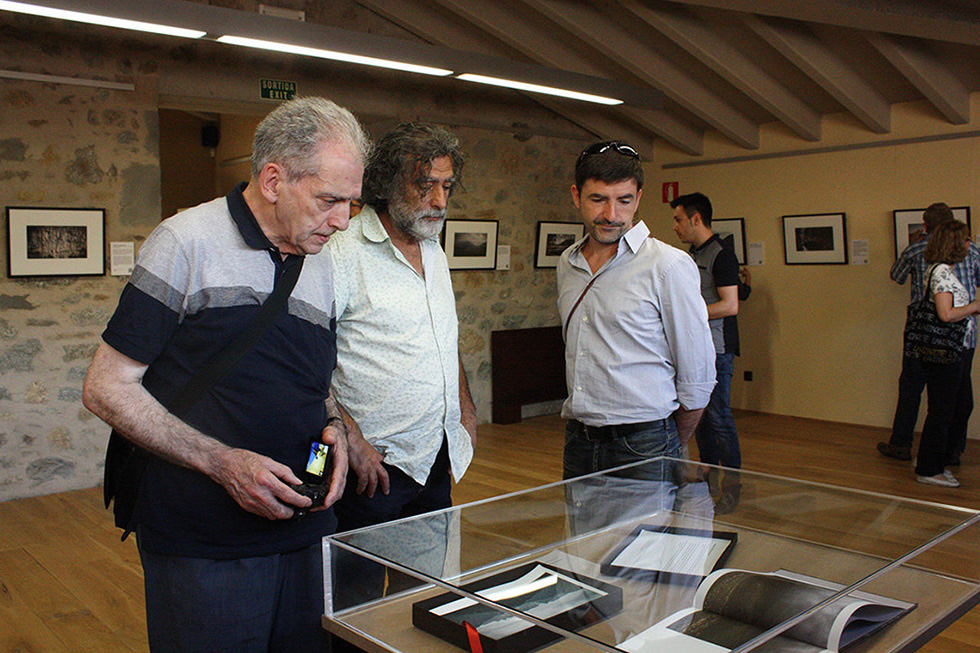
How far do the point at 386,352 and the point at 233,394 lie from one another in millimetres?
623

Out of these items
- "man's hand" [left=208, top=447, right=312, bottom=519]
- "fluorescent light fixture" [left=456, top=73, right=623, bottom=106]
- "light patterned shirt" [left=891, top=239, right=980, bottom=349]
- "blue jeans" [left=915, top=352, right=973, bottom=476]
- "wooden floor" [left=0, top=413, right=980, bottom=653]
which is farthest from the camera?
"fluorescent light fixture" [left=456, top=73, right=623, bottom=106]

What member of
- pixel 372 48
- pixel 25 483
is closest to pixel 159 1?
pixel 372 48

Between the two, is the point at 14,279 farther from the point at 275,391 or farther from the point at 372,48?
the point at 275,391

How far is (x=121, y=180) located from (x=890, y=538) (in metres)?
5.52

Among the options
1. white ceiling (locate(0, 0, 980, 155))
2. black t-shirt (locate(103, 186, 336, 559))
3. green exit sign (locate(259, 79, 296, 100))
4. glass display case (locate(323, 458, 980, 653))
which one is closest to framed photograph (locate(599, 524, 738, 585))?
glass display case (locate(323, 458, 980, 653))

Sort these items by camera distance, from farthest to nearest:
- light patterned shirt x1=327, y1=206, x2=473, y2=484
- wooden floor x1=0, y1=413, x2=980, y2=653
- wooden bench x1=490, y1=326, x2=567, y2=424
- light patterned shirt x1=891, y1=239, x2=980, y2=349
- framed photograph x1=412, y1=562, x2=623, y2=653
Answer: wooden bench x1=490, y1=326, x2=567, y2=424 → light patterned shirt x1=891, y1=239, x2=980, y2=349 → wooden floor x1=0, y1=413, x2=980, y2=653 → light patterned shirt x1=327, y1=206, x2=473, y2=484 → framed photograph x1=412, y1=562, x2=623, y2=653

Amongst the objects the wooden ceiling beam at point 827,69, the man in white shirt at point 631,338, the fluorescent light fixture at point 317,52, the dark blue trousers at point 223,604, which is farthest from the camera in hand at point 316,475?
the wooden ceiling beam at point 827,69

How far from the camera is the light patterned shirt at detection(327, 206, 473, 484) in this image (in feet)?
7.35

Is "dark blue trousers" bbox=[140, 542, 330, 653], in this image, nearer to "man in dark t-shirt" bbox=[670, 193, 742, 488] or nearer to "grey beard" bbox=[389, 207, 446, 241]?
"grey beard" bbox=[389, 207, 446, 241]

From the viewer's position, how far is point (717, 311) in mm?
5102

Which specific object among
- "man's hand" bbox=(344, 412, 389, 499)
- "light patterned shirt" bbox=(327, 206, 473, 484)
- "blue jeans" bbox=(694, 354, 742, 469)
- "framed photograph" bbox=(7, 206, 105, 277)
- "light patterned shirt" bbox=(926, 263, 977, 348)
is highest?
"framed photograph" bbox=(7, 206, 105, 277)

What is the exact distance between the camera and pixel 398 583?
4.47 ft

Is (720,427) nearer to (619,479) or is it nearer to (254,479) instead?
(619,479)

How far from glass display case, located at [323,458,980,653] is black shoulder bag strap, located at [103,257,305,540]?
45cm
